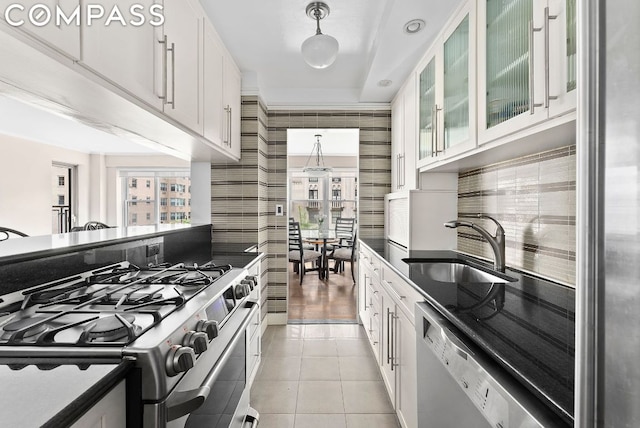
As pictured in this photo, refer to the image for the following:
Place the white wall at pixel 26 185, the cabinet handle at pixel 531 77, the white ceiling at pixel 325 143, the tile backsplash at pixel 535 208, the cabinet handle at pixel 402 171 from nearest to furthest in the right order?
the cabinet handle at pixel 531 77
the tile backsplash at pixel 535 208
the cabinet handle at pixel 402 171
the white wall at pixel 26 185
the white ceiling at pixel 325 143

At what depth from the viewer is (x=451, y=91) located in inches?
74.5

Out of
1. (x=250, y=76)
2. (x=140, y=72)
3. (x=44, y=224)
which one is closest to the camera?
(x=140, y=72)

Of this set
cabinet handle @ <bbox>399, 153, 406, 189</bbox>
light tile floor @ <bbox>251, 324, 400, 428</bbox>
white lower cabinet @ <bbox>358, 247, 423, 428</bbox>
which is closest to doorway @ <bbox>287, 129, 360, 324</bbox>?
light tile floor @ <bbox>251, 324, 400, 428</bbox>

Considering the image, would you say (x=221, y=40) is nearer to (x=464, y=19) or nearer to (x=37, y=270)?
(x=464, y=19)

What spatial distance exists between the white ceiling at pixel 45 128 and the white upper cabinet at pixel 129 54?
3.73 feet

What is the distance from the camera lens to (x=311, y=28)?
2324 millimetres

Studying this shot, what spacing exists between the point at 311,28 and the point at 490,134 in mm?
1483

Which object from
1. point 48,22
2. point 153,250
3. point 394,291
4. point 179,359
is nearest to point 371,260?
point 394,291

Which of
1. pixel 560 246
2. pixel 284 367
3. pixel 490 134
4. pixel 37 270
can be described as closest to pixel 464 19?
pixel 490 134

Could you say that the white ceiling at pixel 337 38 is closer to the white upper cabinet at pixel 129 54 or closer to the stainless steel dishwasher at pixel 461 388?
the white upper cabinet at pixel 129 54

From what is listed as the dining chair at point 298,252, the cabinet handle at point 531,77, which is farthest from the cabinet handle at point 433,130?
the dining chair at point 298,252

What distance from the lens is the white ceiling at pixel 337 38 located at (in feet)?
6.57

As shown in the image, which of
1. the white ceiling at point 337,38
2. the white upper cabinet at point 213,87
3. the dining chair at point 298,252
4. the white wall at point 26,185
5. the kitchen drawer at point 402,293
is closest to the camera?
the kitchen drawer at point 402,293

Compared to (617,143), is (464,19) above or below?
above
